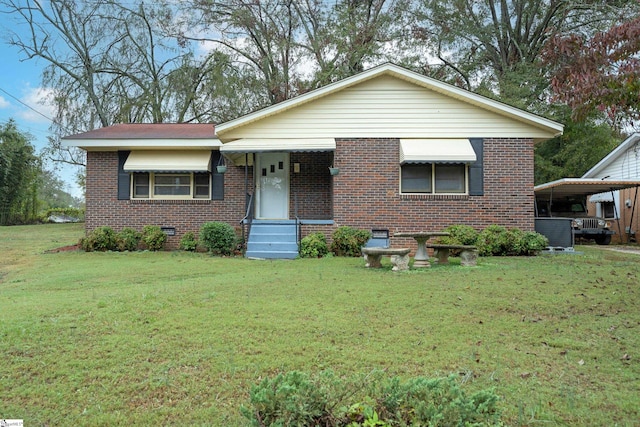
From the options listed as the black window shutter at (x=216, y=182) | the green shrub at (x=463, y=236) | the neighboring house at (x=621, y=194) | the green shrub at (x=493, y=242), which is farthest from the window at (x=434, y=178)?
the neighboring house at (x=621, y=194)

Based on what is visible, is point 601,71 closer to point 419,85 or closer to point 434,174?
point 434,174

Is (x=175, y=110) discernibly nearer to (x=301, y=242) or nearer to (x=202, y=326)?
(x=301, y=242)

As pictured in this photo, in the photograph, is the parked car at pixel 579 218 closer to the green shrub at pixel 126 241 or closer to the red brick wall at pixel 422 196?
the red brick wall at pixel 422 196

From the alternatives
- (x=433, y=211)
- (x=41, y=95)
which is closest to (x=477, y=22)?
(x=433, y=211)

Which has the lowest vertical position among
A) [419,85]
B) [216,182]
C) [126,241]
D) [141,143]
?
[126,241]

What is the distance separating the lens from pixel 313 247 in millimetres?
10953

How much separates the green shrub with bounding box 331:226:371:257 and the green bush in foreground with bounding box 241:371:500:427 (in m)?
8.87

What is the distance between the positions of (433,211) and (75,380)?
9.99m

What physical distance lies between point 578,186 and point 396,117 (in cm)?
783

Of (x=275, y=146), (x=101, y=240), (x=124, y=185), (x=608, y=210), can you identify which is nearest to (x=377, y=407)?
(x=275, y=146)

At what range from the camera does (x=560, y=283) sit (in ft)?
22.3

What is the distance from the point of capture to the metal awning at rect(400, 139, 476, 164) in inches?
436

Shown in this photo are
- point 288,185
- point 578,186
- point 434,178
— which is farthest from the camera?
point 578,186

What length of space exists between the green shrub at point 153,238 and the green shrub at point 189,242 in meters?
0.56
